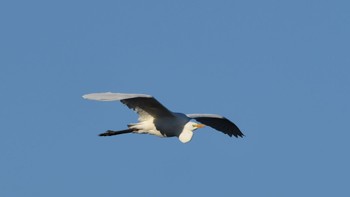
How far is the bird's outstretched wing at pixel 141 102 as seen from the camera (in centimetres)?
2747

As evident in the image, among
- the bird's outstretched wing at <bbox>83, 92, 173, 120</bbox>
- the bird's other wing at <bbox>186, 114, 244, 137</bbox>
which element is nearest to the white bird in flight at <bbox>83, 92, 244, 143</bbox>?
the bird's outstretched wing at <bbox>83, 92, 173, 120</bbox>

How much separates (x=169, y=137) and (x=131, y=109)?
1473mm

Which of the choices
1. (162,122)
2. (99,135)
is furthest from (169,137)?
(99,135)

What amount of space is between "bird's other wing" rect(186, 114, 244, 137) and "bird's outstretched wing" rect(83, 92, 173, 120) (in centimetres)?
245

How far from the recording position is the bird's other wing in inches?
1298

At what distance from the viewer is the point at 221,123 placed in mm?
33969

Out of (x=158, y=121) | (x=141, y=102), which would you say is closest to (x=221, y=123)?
(x=158, y=121)

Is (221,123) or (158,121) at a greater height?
(158,121)

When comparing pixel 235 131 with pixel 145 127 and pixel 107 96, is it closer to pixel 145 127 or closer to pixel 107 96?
pixel 145 127

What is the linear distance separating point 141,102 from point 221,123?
15.9 feet

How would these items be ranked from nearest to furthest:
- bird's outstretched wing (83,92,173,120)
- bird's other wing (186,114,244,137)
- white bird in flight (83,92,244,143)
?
bird's outstretched wing (83,92,173,120)
white bird in flight (83,92,244,143)
bird's other wing (186,114,244,137)

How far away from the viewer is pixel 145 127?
31031 millimetres

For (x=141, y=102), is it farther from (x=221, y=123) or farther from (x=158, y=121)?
(x=221, y=123)

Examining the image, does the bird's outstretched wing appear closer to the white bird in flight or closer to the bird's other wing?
the white bird in flight
